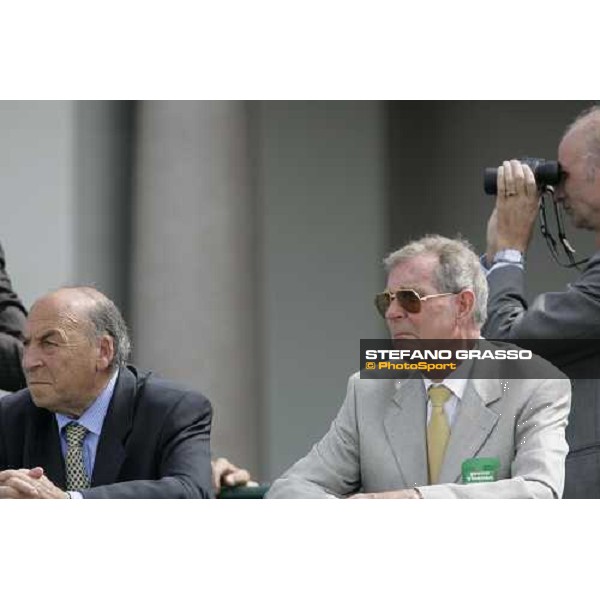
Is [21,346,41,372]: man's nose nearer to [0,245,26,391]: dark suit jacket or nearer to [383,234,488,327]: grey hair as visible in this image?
[0,245,26,391]: dark suit jacket

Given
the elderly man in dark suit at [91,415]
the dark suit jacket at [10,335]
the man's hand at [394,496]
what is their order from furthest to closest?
the dark suit jacket at [10,335], the elderly man in dark suit at [91,415], the man's hand at [394,496]

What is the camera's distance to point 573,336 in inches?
161

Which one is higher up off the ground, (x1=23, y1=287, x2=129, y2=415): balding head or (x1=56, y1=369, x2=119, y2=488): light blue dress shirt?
(x1=23, y1=287, x2=129, y2=415): balding head

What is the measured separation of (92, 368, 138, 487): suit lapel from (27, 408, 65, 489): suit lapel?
0.11 metres

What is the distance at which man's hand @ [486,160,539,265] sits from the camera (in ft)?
14.0

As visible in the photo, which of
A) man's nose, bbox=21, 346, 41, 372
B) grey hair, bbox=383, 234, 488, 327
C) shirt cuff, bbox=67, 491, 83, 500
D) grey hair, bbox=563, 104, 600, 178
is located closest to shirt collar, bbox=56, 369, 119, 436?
man's nose, bbox=21, 346, 41, 372

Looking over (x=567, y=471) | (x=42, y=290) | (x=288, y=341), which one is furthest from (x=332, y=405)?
(x=42, y=290)

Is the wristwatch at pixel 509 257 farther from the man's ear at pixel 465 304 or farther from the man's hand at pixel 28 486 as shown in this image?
the man's hand at pixel 28 486

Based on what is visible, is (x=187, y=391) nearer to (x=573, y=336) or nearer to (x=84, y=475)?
(x=84, y=475)

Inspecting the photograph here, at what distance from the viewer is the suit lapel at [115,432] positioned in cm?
409

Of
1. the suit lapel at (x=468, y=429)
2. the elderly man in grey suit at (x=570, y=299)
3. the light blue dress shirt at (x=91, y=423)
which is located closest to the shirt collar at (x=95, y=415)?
the light blue dress shirt at (x=91, y=423)

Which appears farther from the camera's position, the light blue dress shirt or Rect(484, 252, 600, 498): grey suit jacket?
the light blue dress shirt

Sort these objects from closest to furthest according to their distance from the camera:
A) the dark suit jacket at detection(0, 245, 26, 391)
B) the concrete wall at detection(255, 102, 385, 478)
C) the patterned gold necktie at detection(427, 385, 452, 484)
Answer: the patterned gold necktie at detection(427, 385, 452, 484)
the dark suit jacket at detection(0, 245, 26, 391)
the concrete wall at detection(255, 102, 385, 478)

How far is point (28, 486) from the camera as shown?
12.8ft
